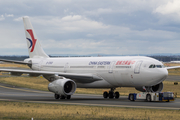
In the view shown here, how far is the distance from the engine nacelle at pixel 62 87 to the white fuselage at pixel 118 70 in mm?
3277

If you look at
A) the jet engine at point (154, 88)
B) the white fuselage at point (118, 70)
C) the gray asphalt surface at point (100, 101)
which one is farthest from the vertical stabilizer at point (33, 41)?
the jet engine at point (154, 88)

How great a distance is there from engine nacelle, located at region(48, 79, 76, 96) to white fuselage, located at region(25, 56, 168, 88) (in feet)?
10.8

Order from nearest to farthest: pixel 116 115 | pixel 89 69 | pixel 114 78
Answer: pixel 116 115, pixel 114 78, pixel 89 69

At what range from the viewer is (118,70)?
3819 centimetres

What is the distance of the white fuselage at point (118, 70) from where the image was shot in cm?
3556

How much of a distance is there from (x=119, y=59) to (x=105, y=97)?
6.46 m

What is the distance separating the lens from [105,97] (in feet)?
141

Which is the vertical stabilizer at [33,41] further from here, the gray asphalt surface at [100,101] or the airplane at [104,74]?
the gray asphalt surface at [100,101]

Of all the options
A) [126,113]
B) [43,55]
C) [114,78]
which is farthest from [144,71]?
[43,55]

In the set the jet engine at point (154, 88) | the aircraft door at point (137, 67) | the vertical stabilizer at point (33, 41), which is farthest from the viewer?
the vertical stabilizer at point (33, 41)

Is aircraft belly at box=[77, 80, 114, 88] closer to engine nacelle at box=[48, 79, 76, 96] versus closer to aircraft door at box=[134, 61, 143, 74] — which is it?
engine nacelle at box=[48, 79, 76, 96]

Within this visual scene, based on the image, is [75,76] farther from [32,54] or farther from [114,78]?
[32,54]

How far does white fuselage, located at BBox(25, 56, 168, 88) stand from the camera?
3556 centimetres

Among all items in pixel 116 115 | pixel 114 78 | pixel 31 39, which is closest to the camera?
pixel 116 115
